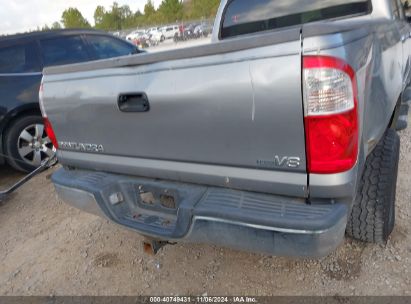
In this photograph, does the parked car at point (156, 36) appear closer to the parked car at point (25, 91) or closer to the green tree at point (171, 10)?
the green tree at point (171, 10)

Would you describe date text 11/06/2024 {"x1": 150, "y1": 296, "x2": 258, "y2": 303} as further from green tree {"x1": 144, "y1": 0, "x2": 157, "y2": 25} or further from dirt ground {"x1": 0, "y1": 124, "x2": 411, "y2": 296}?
green tree {"x1": 144, "y1": 0, "x2": 157, "y2": 25}

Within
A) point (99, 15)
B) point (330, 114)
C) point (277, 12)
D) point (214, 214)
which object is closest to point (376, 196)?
point (330, 114)

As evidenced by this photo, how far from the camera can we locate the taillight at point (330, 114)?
1.56m

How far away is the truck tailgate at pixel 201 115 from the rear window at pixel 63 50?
9.28 feet

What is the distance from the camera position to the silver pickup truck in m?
1.62

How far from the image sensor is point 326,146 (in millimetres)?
1677

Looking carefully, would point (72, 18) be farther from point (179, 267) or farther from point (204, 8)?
point (179, 267)

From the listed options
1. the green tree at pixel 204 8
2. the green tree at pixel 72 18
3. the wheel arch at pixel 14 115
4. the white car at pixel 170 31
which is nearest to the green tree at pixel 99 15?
the green tree at pixel 72 18

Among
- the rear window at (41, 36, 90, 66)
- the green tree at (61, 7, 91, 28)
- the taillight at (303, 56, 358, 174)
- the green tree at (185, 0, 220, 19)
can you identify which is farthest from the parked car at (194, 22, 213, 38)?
the taillight at (303, 56, 358, 174)

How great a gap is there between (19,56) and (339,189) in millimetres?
4661

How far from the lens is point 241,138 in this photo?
184 centimetres

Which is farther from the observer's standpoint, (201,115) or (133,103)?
(133,103)

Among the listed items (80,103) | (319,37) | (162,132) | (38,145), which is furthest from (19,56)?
(319,37)

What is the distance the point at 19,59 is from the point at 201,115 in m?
3.96
